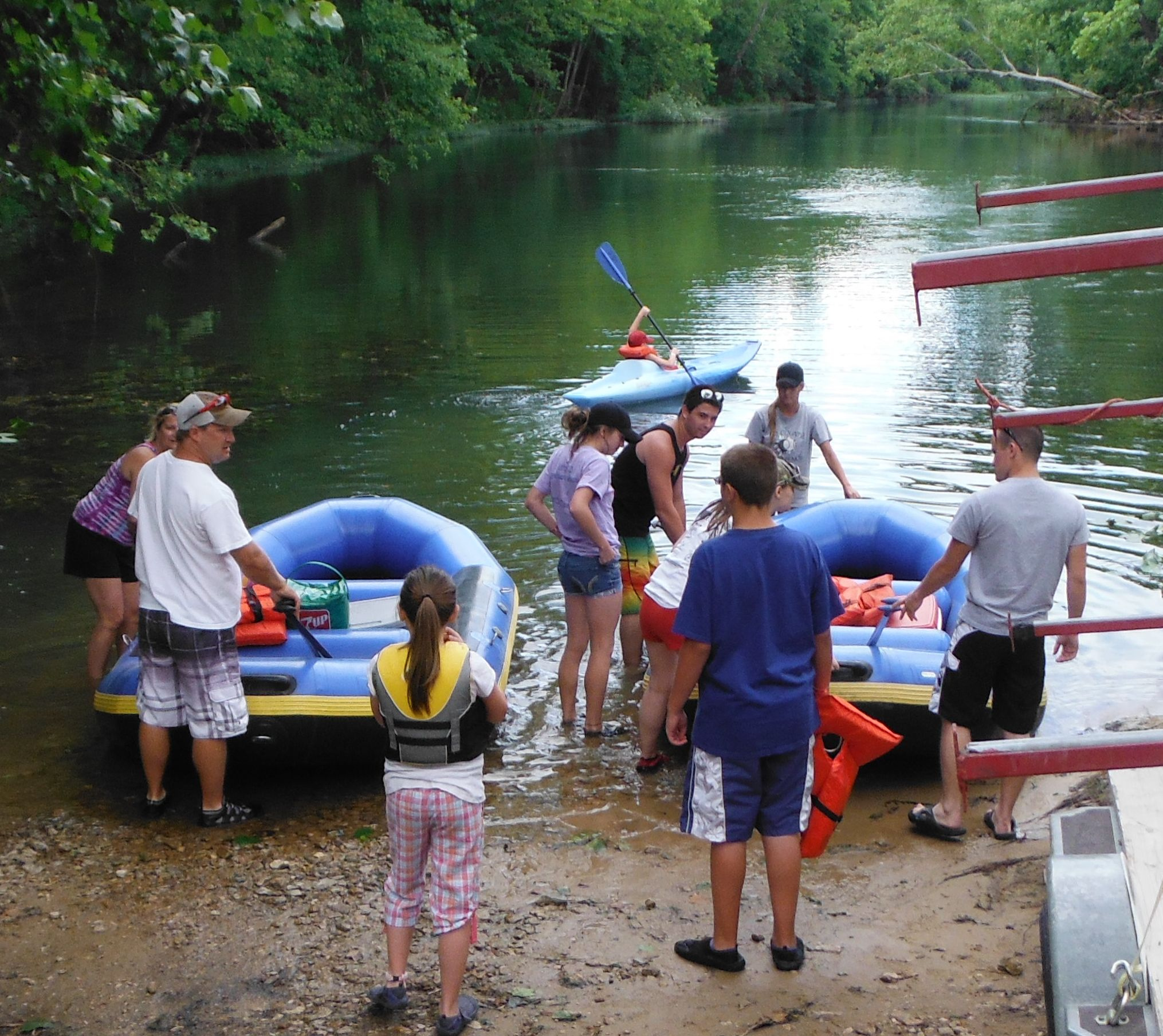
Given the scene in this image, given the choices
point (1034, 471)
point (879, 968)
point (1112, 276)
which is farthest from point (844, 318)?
point (879, 968)

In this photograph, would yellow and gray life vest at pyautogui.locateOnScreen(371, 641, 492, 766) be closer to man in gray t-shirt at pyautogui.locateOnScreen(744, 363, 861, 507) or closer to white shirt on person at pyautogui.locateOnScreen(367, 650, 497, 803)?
white shirt on person at pyautogui.locateOnScreen(367, 650, 497, 803)

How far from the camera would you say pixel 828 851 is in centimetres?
458

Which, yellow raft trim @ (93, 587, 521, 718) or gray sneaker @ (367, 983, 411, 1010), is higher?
yellow raft trim @ (93, 587, 521, 718)

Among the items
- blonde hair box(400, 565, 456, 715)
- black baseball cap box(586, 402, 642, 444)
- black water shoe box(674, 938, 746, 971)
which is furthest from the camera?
black baseball cap box(586, 402, 642, 444)

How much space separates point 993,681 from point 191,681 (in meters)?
2.78

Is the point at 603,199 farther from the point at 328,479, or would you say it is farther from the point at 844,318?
the point at 328,479

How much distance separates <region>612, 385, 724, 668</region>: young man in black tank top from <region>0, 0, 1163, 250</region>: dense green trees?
2.19 m

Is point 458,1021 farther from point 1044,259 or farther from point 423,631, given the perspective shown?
point 1044,259

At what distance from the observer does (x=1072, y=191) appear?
7.96 feet

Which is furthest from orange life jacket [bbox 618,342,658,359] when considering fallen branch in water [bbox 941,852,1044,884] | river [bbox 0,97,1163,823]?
fallen branch in water [bbox 941,852,1044,884]

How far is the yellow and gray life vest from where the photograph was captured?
11.2ft

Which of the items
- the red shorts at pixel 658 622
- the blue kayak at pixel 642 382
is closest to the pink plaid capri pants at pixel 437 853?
the red shorts at pixel 658 622

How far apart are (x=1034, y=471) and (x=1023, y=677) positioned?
0.69 metres

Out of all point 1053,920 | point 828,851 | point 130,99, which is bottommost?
point 828,851
